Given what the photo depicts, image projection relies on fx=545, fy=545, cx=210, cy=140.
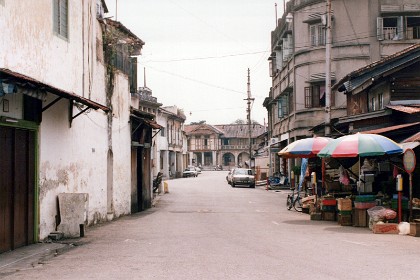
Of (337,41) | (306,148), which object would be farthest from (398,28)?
(306,148)

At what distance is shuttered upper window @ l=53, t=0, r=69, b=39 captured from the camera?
47.0ft

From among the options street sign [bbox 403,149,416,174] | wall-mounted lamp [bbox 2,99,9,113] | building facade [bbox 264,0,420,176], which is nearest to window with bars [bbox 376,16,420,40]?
building facade [bbox 264,0,420,176]

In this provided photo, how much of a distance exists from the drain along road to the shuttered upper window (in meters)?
5.57

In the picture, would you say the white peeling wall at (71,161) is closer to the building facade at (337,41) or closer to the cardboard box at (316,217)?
the cardboard box at (316,217)

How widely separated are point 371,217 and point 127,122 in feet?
35.1

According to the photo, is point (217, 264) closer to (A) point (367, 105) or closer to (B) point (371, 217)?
(B) point (371, 217)

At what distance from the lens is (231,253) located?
11.0 meters

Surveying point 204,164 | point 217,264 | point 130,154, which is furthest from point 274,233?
point 204,164

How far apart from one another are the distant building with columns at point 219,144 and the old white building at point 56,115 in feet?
327

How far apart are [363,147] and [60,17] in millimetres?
9487

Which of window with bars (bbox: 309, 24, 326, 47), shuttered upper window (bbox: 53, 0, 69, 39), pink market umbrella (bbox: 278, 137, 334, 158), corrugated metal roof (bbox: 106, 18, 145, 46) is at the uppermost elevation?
window with bars (bbox: 309, 24, 326, 47)

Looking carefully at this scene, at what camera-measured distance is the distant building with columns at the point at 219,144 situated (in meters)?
121

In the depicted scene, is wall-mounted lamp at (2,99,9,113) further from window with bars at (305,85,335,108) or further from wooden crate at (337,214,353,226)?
window with bars at (305,85,335,108)

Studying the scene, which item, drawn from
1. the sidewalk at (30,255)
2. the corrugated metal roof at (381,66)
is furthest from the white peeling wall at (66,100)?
the corrugated metal roof at (381,66)
